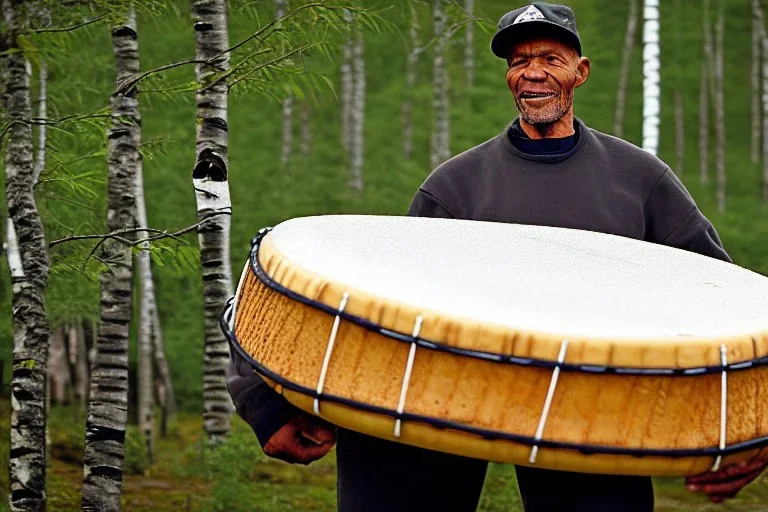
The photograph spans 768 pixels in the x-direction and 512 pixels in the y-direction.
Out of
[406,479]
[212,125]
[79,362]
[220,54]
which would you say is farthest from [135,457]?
[406,479]

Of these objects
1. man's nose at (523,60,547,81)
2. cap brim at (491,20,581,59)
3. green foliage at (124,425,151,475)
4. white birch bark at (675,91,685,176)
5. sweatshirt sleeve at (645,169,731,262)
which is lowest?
green foliage at (124,425,151,475)

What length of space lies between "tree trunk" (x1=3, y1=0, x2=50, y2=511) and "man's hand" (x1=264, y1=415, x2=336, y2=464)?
9.63 feet

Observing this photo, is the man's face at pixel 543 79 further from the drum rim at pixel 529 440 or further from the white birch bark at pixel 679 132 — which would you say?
the white birch bark at pixel 679 132

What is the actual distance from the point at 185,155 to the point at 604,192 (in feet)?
38.0

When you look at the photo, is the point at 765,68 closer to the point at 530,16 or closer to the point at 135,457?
the point at 135,457

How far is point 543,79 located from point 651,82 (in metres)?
10.4

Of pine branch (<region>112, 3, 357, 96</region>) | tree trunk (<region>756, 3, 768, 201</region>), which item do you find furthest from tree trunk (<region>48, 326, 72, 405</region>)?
tree trunk (<region>756, 3, 768, 201</region>)

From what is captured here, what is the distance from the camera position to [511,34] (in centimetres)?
356

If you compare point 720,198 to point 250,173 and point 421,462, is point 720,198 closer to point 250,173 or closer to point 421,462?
point 250,173

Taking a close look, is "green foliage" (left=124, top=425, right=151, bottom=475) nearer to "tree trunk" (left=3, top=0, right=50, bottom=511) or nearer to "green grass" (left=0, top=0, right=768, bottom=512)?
"green grass" (left=0, top=0, right=768, bottom=512)

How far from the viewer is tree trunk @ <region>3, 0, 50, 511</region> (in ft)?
19.1

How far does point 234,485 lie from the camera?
9352 mm

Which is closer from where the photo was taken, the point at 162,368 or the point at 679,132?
the point at 162,368

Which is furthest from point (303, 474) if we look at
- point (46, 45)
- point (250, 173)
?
point (250, 173)
